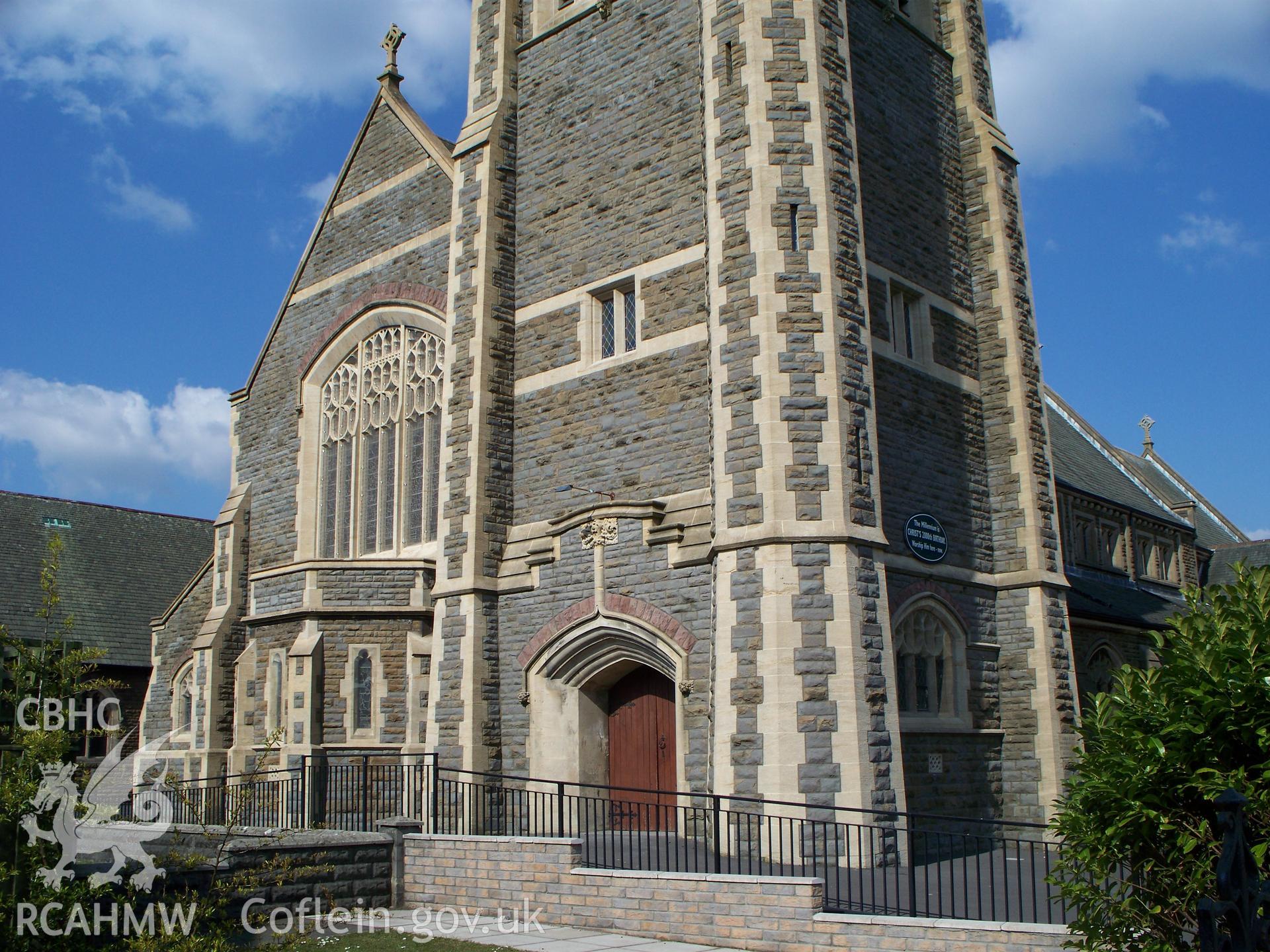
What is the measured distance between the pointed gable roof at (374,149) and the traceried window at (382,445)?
2.44 meters

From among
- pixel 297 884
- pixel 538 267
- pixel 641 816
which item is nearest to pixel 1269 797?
pixel 297 884

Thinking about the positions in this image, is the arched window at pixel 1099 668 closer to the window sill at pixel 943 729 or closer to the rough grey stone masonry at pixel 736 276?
the window sill at pixel 943 729

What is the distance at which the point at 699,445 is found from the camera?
1547 centimetres

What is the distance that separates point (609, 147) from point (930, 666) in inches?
351

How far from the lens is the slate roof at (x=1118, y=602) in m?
21.8

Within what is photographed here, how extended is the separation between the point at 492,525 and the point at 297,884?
650 centimetres

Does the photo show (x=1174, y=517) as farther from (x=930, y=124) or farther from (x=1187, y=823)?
(x=1187, y=823)

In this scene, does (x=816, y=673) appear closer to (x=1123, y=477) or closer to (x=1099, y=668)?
(x=1099, y=668)

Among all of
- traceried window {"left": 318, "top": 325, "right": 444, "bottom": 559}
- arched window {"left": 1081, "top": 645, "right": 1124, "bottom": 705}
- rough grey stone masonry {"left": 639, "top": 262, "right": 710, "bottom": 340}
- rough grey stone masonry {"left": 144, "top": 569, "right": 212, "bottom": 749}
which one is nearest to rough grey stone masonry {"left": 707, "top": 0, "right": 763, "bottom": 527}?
rough grey stone masonry {"left": 639, "top": 262, "right": 710, "bottom": 340}

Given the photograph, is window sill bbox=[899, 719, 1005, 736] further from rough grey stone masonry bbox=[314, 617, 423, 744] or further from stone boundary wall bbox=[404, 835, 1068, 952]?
rough grey stone masonry bbox=[314, 617, 423, 744]

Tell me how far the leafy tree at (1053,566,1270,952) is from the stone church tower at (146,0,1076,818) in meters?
5.76

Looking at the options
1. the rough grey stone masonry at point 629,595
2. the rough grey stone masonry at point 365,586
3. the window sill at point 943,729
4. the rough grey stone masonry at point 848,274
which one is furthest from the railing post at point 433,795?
the rough grey stone masonry at point 848,274

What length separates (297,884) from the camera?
39.7ft

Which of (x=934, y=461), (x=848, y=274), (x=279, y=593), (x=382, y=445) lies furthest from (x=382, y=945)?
(x=382, y=445)
